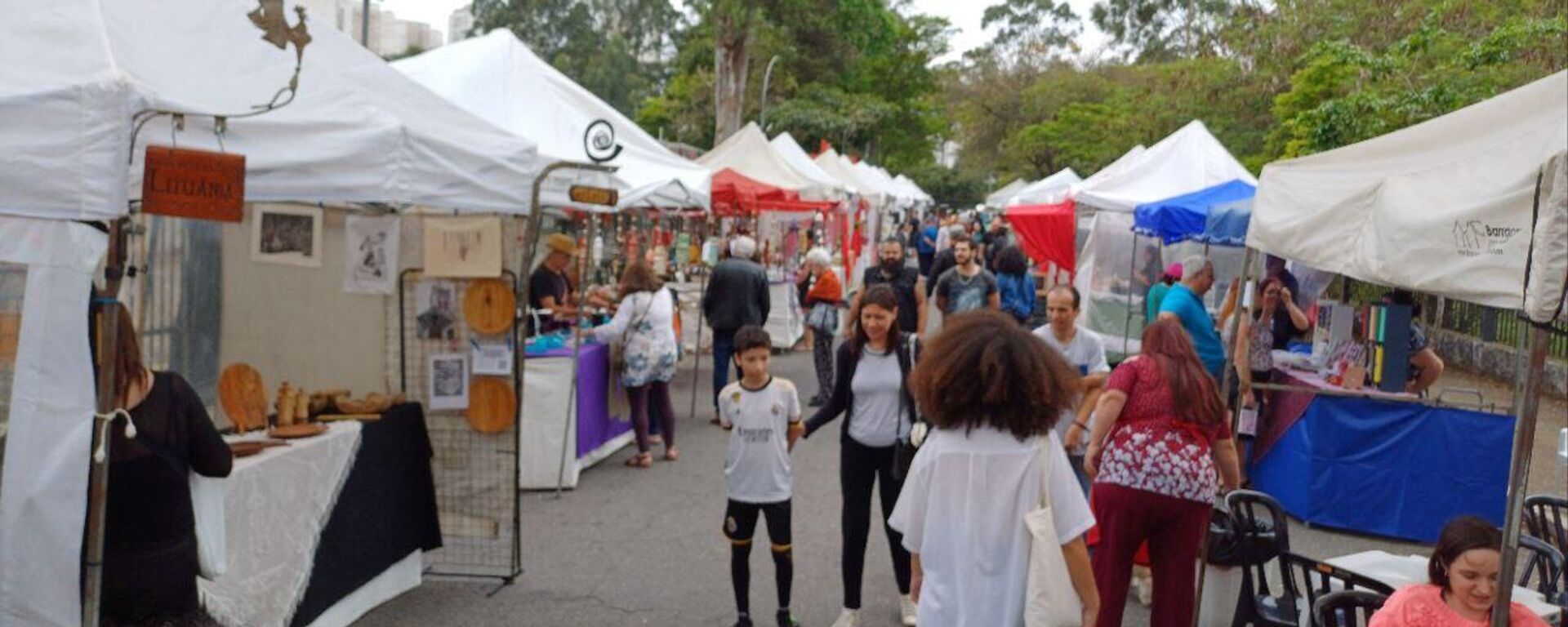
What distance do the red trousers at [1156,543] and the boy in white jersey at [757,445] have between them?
1380 millimetres

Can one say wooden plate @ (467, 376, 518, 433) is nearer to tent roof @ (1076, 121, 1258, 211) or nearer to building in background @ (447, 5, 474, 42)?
tent roof @ (1076, 121, 1258, 211)

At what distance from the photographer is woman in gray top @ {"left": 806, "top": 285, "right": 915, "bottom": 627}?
596 cm

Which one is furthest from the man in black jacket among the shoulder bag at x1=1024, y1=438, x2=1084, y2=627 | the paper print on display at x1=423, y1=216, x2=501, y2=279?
the shoulder bag at x1=1024, y1=438, x2=1084, y2=627

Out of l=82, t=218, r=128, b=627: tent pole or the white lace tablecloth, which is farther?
the white lace tablecloth

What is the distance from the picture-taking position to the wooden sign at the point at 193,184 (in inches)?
163

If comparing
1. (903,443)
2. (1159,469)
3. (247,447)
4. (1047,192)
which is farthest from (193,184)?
(1047,192)

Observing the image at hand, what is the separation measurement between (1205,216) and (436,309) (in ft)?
23.0

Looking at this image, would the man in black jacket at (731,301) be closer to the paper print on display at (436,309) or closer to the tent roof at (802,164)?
the paper print on display at (436,309)

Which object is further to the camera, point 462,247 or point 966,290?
point 966,290

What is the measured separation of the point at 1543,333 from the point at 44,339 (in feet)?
13.0

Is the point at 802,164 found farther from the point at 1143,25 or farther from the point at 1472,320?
the point at 1143,25

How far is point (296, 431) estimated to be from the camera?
583 cm

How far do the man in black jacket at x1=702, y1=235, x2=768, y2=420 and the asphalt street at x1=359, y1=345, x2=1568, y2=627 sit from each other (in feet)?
4.37

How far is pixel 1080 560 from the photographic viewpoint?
3.96m
